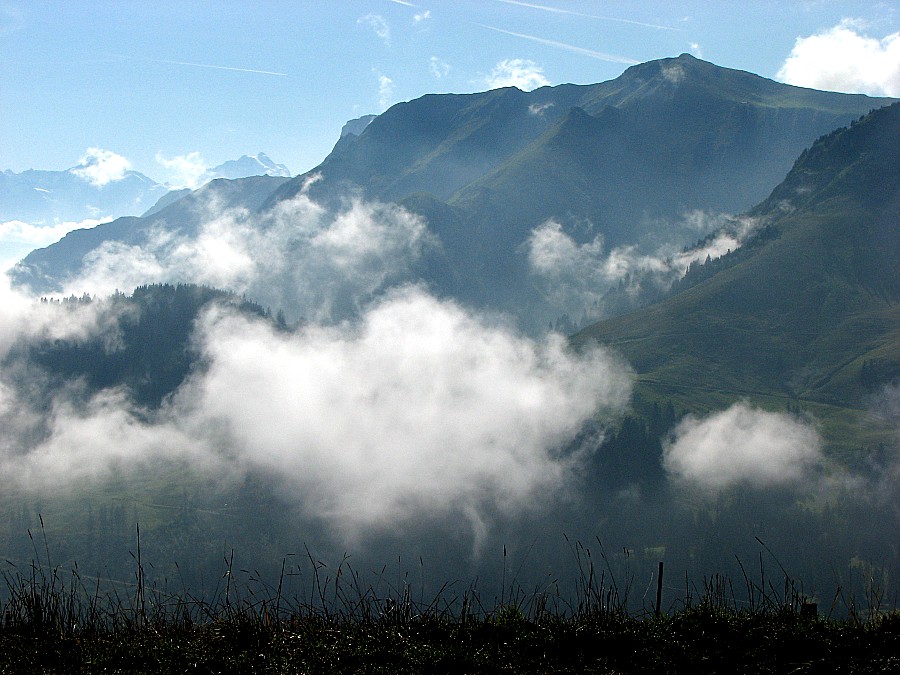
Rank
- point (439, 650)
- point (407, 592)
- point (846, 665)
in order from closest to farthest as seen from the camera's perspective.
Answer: point (846, 665)
point (439, 650)
point (407, 592)

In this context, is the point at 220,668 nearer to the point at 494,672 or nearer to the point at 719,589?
the point at 494,672

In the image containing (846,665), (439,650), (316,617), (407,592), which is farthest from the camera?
(316,617)

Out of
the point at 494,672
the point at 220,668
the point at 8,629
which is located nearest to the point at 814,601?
the point at 494,672

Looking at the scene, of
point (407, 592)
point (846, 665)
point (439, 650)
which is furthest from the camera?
point (407, 592)

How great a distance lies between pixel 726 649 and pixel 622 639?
2257 mm

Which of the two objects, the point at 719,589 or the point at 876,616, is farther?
the point at 719,589

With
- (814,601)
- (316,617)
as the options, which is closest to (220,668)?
(316,617)

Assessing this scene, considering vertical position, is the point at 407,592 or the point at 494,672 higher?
the point at 407,592

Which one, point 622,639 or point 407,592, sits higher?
point 407,592

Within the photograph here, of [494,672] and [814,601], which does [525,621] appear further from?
[814,601]

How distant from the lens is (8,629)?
18.5 m

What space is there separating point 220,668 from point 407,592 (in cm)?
454

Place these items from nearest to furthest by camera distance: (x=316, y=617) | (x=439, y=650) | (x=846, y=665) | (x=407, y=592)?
(x=846, y=665)
(x=439, y=650)
(x=407, y=592)
(x=316, y=617)

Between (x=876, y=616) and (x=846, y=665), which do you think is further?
(x=876, y=616)
